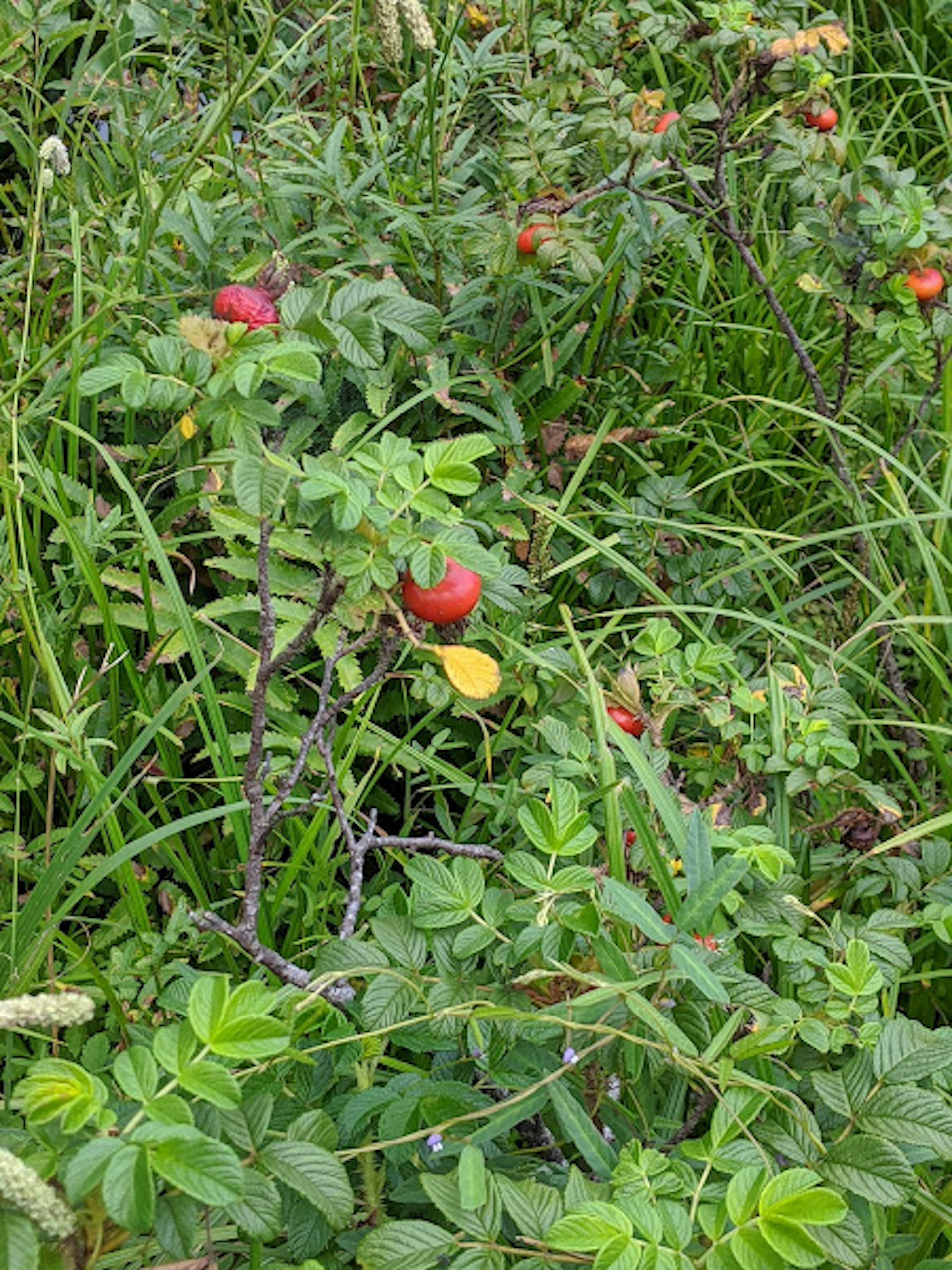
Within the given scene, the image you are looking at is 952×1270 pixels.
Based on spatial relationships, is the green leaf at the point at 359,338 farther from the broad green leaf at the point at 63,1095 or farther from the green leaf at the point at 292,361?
the broad green leaf at the point at 63,1095

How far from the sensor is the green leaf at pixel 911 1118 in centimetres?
108

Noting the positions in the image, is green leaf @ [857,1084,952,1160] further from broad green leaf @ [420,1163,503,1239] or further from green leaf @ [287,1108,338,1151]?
green leaf @ [287,1108,338,1151]

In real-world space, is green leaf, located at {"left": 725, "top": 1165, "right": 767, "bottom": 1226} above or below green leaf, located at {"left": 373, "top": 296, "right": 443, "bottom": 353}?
below

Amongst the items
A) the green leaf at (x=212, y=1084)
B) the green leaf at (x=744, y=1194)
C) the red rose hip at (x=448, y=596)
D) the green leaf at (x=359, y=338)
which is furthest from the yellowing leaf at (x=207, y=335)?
the green leaf at (x=744, y=1194)

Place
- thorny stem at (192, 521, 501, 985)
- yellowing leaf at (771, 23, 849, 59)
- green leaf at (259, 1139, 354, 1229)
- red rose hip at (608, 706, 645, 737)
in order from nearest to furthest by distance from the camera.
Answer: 1. green leaf at (259, 1139, 354, 1229)
2. thorny stem at (192, 521, 501, 985)
3. red rose hip at (608, 706, 645, 737)
4. yellowing leaf at (771, 23, 849, 59)

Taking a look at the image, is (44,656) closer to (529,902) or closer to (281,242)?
(529,902)

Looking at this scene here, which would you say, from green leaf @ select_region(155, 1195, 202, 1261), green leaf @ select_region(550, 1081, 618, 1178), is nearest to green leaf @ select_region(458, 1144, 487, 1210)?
green leaf @ select_region(550, 1081, 618, 1178)

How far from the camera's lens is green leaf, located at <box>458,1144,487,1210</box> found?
0.98 meters

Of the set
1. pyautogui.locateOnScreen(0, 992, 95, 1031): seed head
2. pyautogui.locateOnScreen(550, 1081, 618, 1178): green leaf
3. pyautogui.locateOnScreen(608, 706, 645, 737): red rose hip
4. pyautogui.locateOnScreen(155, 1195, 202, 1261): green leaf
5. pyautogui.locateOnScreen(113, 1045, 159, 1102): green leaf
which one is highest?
pyautogui.locateOnScreen(0, 992, 95, 1031): seed head

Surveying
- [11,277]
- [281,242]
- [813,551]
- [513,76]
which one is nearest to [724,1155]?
[813,551]

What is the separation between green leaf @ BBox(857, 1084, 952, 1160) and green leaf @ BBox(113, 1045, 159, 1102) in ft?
2.00

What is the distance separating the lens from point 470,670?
120 centimetres

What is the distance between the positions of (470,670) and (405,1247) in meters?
0.49

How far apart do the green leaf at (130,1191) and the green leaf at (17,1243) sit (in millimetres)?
48
